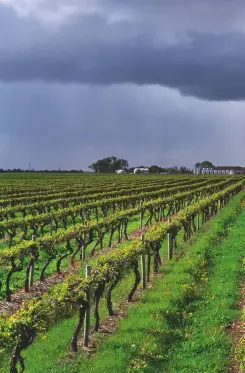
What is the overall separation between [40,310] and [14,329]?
0.90 m

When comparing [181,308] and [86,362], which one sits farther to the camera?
[181,308]

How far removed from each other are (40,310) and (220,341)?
412 cm

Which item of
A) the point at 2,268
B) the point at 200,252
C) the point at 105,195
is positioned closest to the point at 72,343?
the point at 2,268

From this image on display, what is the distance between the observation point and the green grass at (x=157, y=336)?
9.52 metres

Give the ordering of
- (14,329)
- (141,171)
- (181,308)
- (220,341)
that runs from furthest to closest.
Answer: (141,171) → (181,308) → (220,341) → (14,329)

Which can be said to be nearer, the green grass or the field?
the field

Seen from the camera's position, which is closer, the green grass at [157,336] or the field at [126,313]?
the field at [126,313]

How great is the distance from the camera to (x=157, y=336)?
10.9 m

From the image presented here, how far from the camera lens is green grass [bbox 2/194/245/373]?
9.52 metres

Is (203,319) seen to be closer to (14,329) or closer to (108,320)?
(108,320)

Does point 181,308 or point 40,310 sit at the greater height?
point 40,310

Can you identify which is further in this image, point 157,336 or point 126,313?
point 126,313

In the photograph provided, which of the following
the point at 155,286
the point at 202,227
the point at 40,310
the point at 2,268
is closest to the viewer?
the point at 40,310

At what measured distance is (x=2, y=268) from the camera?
1802 cm
